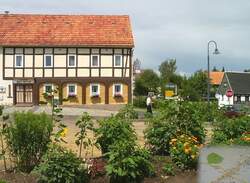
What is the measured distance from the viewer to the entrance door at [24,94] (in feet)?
170

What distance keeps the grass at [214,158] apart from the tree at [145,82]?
250 feet

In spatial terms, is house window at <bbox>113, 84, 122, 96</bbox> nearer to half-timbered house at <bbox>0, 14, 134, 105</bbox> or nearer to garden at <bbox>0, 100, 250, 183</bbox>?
half-timbered house at <bbox>0, 14, 134, 105</bbox>

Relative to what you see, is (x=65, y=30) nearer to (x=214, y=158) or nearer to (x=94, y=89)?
(x=94, y=89)

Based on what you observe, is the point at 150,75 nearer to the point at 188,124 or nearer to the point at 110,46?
the point at 110,46

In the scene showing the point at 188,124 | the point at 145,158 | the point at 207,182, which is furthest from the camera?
the point at 188,124

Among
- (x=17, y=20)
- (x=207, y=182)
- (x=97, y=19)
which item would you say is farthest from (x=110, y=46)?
(x=207, y=182)

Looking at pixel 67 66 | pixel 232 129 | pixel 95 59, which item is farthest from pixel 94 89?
pixel 232 129

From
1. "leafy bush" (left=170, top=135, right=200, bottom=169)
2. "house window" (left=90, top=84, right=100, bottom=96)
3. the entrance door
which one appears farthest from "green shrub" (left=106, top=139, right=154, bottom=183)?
the entrance door

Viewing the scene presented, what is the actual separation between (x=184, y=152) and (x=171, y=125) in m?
1.19

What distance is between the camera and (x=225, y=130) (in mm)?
11438

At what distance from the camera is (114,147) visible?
337 inches

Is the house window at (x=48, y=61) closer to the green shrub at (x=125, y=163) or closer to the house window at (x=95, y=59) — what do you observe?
the house window at (x=95, y=59)

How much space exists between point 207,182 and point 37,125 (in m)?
6.22

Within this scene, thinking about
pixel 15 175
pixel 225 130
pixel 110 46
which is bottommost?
pixel 15 175
